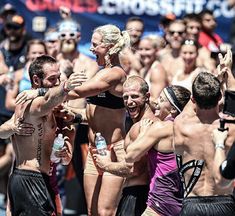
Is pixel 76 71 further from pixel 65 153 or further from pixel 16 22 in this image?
pixel 65 153

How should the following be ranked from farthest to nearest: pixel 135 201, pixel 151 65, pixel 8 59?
pixel 8 59 → pixel 151 65 → pixel 135 201

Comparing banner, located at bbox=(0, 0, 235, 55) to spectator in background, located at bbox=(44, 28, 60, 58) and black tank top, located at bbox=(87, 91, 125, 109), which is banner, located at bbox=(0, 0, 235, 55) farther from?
black tank top, located at bbox=(87, 91, 125, 109)

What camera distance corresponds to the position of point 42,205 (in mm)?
8211

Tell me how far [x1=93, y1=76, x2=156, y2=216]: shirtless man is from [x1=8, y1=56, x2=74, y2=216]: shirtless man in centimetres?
50

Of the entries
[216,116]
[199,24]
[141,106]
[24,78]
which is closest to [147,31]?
[199,24]

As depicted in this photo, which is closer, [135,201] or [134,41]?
[135,201]

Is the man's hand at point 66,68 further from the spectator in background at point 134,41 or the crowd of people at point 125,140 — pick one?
the spectator in background at point 134,41

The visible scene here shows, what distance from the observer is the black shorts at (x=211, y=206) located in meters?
7.23

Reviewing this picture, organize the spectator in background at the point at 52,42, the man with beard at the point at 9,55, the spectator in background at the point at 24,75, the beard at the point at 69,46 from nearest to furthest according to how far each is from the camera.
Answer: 1. the spectator in background at the point at 24,75
2. the beard at the point at 69,46
3. the man with beard at the point at 9,55
4. the spectator in background at the point at 52,42

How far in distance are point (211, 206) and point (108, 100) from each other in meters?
2.25

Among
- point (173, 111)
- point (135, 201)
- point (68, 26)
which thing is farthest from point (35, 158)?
point (68, 26)

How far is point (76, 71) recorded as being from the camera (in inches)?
457

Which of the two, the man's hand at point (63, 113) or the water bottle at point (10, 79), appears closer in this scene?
the man's hand at point (63, 113)

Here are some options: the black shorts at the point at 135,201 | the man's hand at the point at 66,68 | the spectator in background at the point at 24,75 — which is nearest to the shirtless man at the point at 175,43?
the man's hand at the point at 66,68
